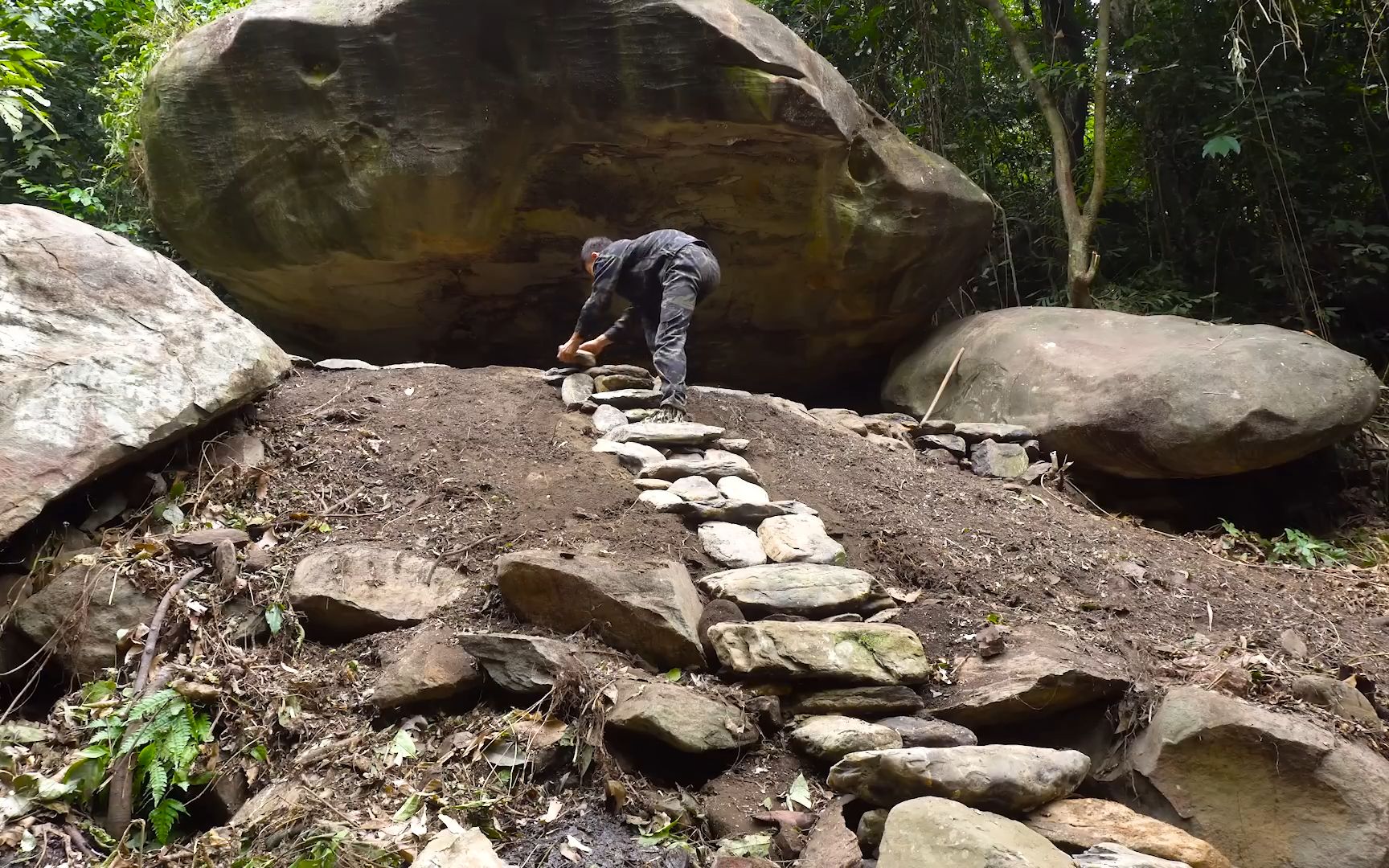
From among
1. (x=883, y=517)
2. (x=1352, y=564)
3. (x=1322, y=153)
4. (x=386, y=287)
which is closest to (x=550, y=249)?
(x=386, y=287)

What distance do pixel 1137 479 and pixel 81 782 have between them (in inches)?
234

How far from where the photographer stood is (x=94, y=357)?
3549mm

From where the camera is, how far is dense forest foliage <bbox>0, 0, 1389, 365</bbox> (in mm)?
7082

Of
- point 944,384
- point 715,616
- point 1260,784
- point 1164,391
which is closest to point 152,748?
point 715,616

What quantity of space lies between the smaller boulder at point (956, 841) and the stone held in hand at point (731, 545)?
1401 mm

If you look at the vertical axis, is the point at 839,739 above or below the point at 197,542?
below

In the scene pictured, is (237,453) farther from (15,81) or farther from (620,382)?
(15,81)

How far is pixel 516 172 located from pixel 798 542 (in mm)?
3664

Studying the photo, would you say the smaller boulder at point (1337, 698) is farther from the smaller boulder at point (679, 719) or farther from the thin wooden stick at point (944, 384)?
the thin wooden stick at point (944, 384)

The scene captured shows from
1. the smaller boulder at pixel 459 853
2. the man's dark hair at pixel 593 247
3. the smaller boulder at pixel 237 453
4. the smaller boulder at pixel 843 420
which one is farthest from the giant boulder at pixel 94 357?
the smaller boulder at pixel 843 420

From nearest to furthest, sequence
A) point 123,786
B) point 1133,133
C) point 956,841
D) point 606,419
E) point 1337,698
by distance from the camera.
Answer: point 956,841 < point 123,786 < point 1337,698 < point 606,419 < point 1133,133

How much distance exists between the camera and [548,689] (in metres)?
2.65

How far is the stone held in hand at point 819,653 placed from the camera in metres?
2.84

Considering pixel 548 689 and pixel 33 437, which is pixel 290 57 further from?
pixel 548 689
